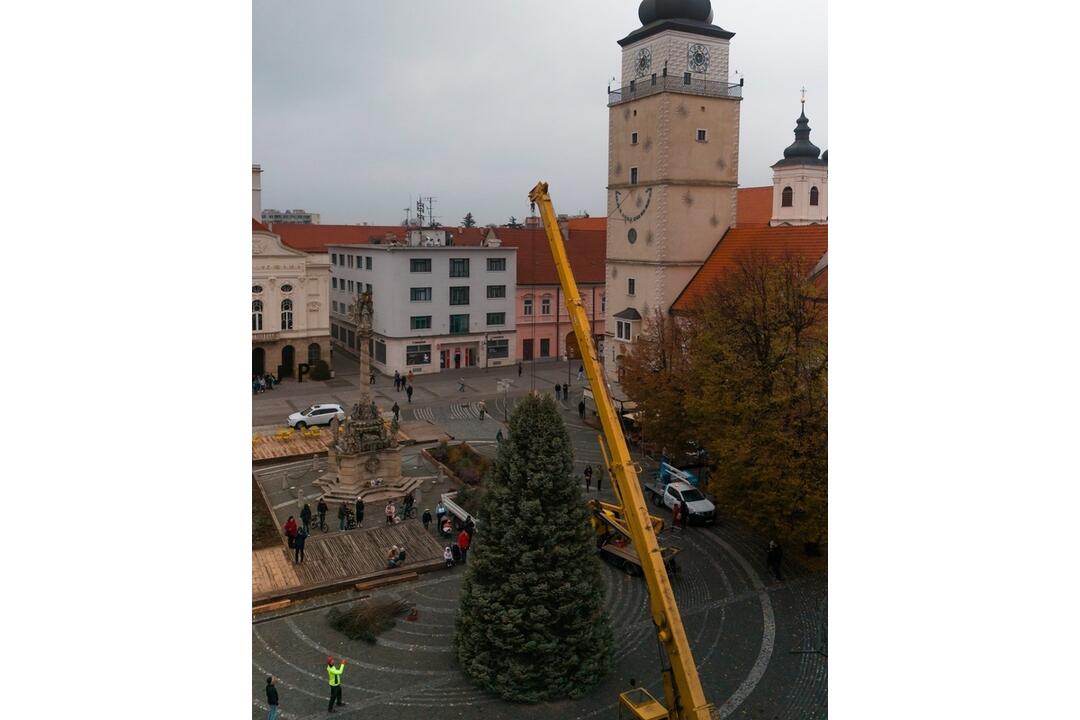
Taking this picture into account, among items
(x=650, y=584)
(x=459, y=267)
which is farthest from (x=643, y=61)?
(x=650, y=584)

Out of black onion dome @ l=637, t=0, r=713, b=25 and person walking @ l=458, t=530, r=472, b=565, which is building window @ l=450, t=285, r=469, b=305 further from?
person walking @ l=458, t=530, r=472, b=565

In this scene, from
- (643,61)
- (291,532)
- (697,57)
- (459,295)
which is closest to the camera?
(291,532)

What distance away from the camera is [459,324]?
60.8 metres

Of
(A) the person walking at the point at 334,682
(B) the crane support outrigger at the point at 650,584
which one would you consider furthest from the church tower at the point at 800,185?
(A) the person walking at the point at 334,682

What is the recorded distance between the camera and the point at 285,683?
18.6m

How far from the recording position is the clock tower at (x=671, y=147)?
4306 centimetres

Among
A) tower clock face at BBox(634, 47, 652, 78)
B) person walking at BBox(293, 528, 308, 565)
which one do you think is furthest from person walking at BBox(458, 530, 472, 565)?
tower clock face at BBox(634, 47, 652, 78)

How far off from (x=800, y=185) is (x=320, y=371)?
124 ft

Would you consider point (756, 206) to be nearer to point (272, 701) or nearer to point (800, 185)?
point (800, 185)

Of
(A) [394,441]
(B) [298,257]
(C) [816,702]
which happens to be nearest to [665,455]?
(A) [394,441]

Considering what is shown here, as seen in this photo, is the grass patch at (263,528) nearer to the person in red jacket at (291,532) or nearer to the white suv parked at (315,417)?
the person in red jacket at (291,532)

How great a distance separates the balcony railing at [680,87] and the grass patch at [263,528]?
92.2 feet

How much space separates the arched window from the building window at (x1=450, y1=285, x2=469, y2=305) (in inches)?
440

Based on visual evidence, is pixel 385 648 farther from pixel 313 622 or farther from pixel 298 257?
pixel 298 257
